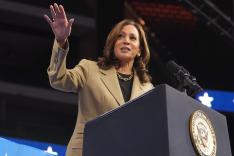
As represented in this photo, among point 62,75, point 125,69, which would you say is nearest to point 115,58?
point 125,69

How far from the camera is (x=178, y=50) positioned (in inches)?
328

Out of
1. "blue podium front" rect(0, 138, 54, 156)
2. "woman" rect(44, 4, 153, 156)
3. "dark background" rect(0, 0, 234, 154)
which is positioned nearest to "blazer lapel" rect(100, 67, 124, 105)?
"woman" rect(44, 4, 153, 156)

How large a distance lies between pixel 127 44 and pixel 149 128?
2.34 ft

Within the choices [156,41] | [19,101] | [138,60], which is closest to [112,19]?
[156,41]

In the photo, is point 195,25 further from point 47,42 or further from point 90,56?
point 47,42

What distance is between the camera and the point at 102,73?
7.75 feet

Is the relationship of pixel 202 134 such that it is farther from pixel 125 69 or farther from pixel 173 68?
pixel 125 69

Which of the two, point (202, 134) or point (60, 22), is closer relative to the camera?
point (202, 134)

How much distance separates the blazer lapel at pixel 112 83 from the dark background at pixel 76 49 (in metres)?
5.21

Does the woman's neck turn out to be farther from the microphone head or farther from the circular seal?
the circular seal

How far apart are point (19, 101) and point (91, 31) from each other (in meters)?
1.50

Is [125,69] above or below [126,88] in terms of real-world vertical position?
above

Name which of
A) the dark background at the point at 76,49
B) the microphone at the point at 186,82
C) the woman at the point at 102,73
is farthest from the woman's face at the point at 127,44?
the dark background at the point at 76,49

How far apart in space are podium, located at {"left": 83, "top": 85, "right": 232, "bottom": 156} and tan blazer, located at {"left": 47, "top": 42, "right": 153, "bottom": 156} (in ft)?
0.86
